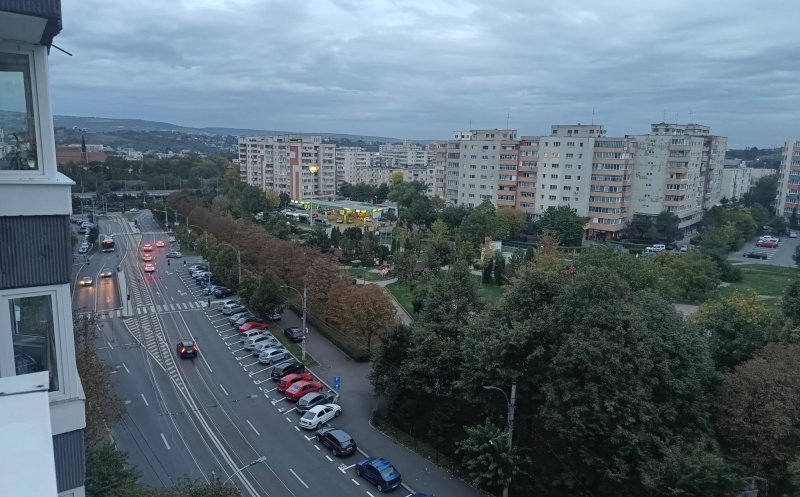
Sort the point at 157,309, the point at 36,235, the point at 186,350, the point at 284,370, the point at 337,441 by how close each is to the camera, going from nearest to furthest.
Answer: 1. the point at 36,235
2. the point at 337,441
3. the point at 284,370
4. the point at 186,350
5. the point at 157,309

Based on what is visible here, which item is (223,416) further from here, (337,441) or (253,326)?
→ (253,326)

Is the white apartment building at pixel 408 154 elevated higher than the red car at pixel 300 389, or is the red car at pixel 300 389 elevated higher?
the white apartment building at pixel 408 154

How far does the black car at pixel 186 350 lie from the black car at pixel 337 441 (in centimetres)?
907

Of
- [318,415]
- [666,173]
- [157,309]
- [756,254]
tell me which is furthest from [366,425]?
[666,173]

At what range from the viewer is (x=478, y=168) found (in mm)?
64688

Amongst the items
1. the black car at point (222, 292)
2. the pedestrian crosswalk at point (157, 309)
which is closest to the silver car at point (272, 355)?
the pedestrian crosswalk at point (157, 309)

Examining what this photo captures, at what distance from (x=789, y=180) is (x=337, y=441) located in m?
77.2

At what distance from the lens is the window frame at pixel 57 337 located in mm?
4820

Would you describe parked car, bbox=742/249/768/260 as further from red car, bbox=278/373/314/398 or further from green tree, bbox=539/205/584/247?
red car, bbox=278/373/314/398

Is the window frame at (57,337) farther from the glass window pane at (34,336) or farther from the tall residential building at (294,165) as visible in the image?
the tall residential building at (294,165)

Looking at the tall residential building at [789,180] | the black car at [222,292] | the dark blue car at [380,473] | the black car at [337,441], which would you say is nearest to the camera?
the dark blue car at [380,473]

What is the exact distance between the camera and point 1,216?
4672 mm

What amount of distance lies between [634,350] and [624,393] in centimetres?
115

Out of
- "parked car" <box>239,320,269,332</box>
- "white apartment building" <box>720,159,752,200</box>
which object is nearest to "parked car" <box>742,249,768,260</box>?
"white apartment building" <box>720,159,752,200</box>
